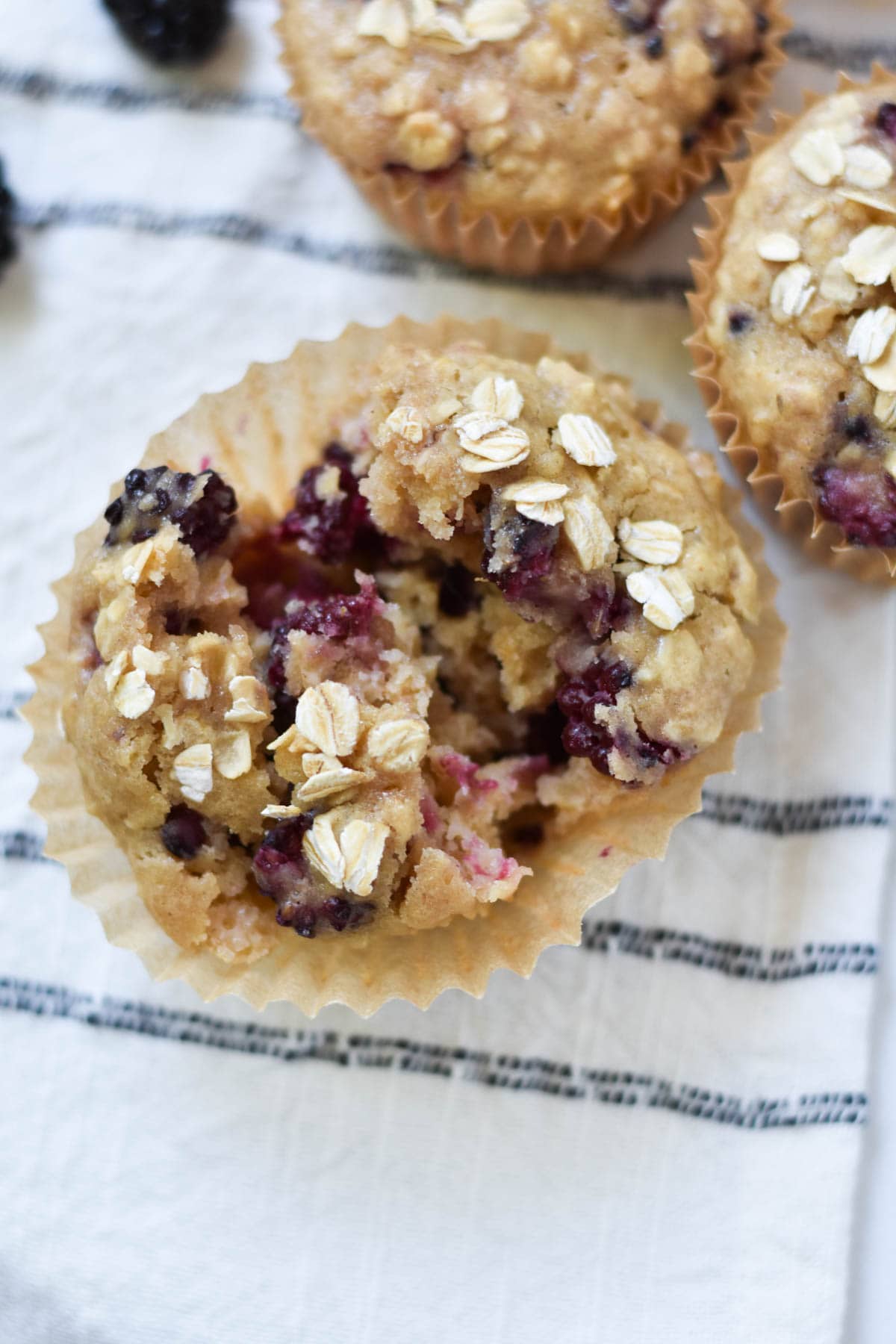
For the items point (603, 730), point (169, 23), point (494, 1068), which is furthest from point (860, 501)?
point (169, 23)

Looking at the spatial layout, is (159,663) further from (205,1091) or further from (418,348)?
(205,1091)

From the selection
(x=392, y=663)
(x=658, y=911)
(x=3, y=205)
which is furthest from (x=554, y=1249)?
(x=3, y=205)

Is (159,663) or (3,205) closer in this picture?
(159,663)

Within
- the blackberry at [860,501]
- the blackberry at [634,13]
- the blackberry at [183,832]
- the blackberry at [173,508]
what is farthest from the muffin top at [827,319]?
the blackberry at [183,832]

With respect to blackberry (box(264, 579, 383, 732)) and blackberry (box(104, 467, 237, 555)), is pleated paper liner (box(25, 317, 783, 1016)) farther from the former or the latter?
blackberry (box(264, 579, 383, 732))

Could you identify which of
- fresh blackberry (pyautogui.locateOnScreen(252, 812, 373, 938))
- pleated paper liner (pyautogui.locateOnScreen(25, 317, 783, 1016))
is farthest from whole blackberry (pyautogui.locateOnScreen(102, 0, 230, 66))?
fresh blackberry (pyautogui.locateOnScreen(252, 812, 373, 938))

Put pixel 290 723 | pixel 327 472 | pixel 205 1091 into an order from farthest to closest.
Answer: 1. pixel 205 1091
2. pixel 327 472
3. pixel 290 723
